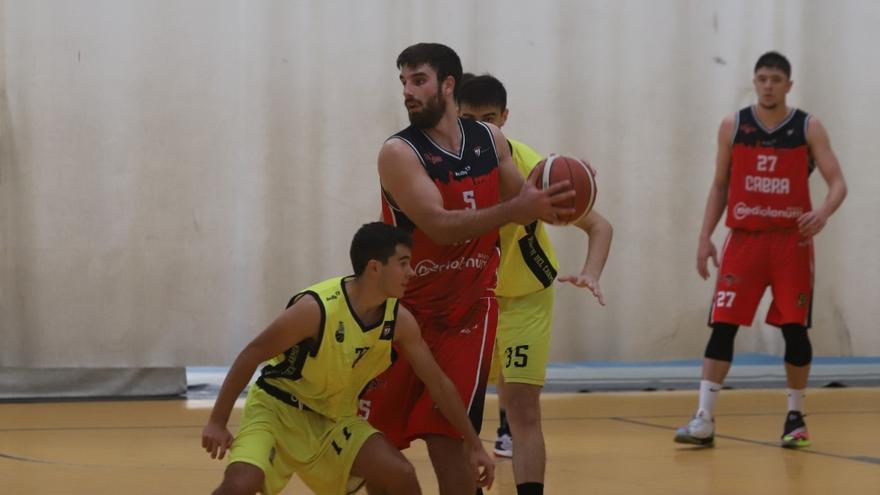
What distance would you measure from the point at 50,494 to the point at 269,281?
362 centimetres

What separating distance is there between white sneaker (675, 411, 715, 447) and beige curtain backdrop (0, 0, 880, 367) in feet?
8.78

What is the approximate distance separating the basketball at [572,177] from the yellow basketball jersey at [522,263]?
1.00 meters

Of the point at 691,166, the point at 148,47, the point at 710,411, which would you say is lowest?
the point at 710,411

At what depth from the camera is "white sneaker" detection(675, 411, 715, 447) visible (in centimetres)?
606

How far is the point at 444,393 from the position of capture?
3789mm

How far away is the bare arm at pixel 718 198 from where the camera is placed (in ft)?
21.0

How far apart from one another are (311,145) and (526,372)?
415 centimetres

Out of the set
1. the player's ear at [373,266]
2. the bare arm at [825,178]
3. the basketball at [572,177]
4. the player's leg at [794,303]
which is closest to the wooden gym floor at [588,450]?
the player's leg at [794,303]

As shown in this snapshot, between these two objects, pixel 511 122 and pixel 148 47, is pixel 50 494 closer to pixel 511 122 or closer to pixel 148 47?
pixel 148 47

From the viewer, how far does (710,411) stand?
20.1 feet

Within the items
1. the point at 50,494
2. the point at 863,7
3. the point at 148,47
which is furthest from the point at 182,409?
the point at 863,7

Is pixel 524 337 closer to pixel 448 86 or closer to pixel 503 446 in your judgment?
pixel 448 86

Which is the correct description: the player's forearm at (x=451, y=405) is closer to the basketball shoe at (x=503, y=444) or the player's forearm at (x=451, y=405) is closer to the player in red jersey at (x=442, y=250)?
the player in red jersey at (x=442, y=250)

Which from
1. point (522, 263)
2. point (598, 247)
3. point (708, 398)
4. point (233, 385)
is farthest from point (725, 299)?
point (233, 385)
